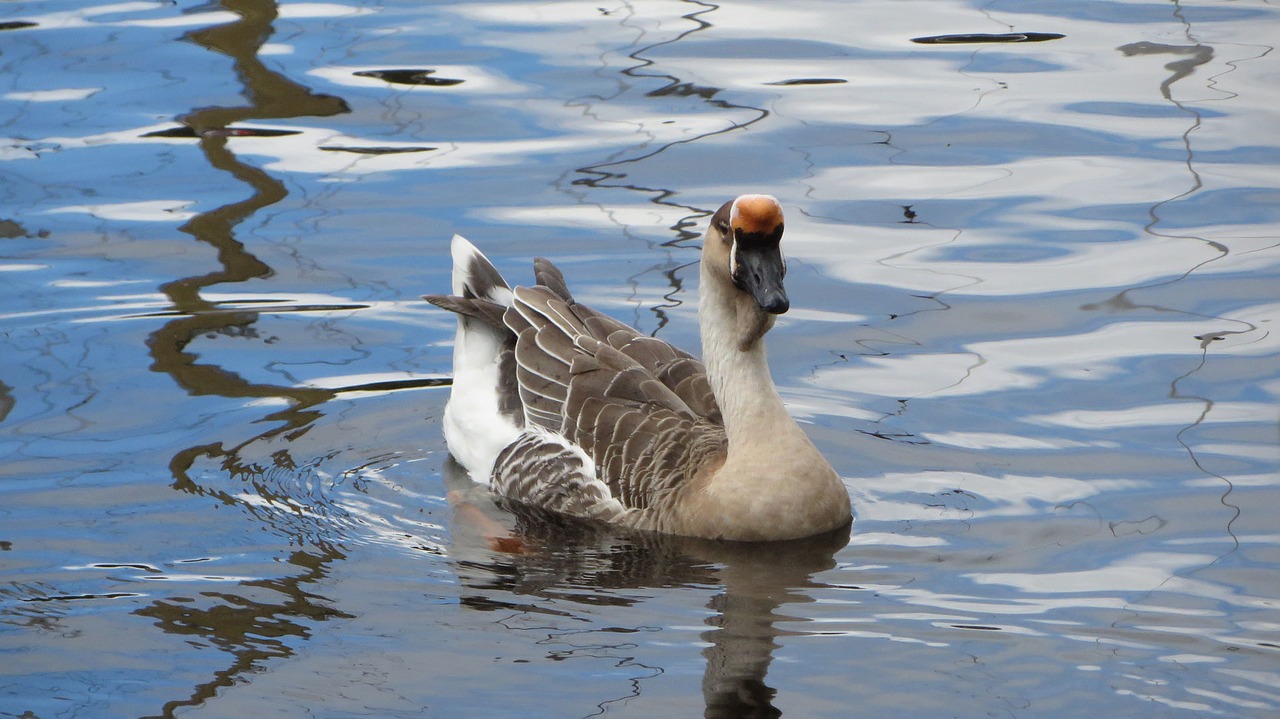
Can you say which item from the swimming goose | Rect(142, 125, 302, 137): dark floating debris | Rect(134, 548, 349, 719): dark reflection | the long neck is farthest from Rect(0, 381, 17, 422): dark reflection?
Rect(142, 125, 302, 137): dark floating debris

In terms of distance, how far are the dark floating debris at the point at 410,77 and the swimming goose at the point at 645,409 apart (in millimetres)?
5476

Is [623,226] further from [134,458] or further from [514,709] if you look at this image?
[514,709]

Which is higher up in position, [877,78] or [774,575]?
[877,78]

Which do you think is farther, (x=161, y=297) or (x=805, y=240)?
(x=805, y=240)

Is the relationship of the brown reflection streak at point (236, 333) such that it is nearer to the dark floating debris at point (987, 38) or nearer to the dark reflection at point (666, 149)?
the dark reflection at point (666, 149)

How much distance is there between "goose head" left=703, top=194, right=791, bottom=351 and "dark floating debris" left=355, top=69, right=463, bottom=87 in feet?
23.6

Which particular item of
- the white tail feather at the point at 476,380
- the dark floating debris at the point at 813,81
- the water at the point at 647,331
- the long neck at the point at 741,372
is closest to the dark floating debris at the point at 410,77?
the water at the point at 647,331

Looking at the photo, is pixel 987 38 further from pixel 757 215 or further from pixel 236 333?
pixel 757 215

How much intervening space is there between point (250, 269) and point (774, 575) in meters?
4.80

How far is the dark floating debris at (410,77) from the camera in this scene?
13.9 m

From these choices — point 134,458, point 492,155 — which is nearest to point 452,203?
point 492,155

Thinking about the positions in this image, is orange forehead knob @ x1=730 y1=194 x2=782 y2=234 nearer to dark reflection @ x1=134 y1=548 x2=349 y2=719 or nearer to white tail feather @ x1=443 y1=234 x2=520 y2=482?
white tail feather @ x1=443 y1=234 x2=520 y2=482

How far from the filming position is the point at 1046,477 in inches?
301

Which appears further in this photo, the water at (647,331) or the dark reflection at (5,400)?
the dark reflection at (5,400)
